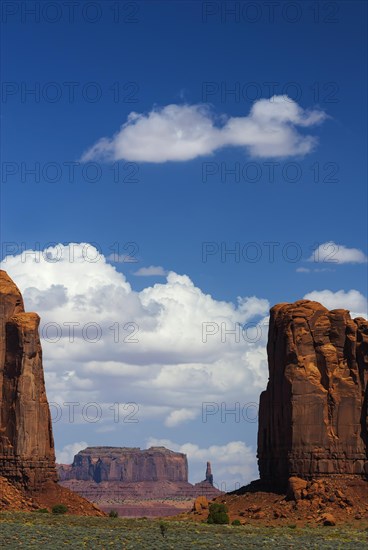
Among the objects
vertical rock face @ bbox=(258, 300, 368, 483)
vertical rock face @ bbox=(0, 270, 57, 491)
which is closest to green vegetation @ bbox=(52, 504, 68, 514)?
vertical rock face @ bbox=(0, 270, 57, 491)

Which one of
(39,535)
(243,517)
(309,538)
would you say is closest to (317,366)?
(243,517)

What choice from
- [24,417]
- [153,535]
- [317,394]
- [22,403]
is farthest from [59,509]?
[317,394]

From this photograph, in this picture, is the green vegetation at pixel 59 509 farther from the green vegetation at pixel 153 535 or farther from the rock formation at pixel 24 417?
the green vegetation at pixel 153 535

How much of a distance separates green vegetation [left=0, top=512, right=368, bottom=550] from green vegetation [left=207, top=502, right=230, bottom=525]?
1.84 metres

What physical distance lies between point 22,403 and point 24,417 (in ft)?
4.26

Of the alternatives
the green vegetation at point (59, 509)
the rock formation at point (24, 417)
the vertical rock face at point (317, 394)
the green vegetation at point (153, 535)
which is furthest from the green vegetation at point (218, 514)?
the green vegetation at point (59, 509)

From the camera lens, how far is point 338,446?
96.5 metres

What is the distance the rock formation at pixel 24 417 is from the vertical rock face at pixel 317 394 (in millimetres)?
19288

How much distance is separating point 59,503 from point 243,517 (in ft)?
57.3

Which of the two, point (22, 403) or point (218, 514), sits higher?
point (22, 403)

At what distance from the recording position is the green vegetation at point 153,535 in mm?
68812

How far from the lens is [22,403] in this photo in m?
99.9

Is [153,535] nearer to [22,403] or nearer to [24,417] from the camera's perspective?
[24,417]

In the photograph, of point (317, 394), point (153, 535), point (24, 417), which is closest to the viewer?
point (153, 535)
